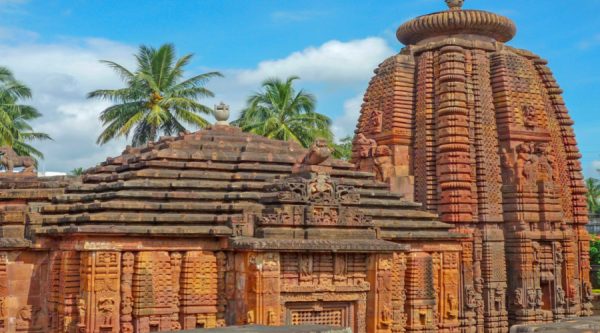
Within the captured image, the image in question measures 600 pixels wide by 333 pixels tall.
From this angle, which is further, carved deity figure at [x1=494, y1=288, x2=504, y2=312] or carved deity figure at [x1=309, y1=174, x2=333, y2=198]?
carved deity figure at [x1=494, y1=288, x2=504, y2=312]

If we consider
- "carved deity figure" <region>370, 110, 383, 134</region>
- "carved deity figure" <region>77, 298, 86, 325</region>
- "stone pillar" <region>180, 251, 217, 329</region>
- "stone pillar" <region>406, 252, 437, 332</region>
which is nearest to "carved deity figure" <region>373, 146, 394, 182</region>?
"carved deity figure" <region>370, 110, 383, 134</region>

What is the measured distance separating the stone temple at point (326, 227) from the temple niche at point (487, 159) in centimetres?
6

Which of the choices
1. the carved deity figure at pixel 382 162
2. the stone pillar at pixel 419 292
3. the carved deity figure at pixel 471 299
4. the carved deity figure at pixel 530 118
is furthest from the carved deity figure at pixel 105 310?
the carved deity figure at pixel 530 118

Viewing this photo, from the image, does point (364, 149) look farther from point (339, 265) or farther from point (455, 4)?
point (339, 265)

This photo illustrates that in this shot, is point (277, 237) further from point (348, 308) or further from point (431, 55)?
point (431, 55)

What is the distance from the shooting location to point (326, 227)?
15391 mm

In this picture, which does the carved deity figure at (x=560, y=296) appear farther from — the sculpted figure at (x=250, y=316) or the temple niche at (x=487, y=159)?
the sculpted figure at (x=250, y=316)

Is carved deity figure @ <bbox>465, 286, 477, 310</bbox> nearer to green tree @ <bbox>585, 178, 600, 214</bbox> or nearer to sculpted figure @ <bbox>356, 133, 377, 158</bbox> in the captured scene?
sculpted figure @ <bbox>356, 133, 377, 158</bbox>

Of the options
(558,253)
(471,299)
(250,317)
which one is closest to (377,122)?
(471,299)

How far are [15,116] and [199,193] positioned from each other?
75.0ft

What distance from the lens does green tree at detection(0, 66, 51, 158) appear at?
32750 millimetres

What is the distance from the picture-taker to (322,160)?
16250 millimetres

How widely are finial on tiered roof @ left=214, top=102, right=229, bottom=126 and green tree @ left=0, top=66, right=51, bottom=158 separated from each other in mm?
16663

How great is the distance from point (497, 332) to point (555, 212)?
3.95 meters
